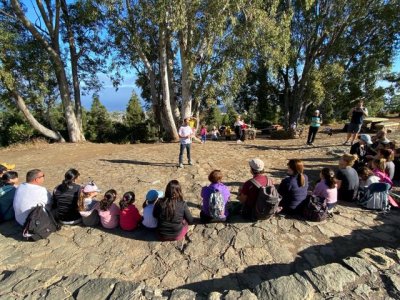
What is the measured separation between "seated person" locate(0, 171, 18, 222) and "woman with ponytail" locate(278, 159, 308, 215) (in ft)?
16.0

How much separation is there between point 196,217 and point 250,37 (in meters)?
10.4

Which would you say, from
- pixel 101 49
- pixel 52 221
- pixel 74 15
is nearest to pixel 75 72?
pixel 101 49

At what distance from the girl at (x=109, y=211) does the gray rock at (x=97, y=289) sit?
155 centimetres

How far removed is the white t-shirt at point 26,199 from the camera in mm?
4461

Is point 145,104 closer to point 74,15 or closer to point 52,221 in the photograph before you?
point 74,15

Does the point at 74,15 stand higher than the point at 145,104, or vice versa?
the point at 74,15

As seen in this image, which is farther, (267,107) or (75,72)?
(267,107)

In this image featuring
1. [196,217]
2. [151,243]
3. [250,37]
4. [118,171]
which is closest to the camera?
[151,243]

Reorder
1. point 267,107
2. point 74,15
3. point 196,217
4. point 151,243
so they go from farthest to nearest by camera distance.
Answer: point 267,107 < point 74,15 < point 196,217 < point 151,243

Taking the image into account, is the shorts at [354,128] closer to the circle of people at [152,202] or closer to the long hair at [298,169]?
the circle of people at [152,202]

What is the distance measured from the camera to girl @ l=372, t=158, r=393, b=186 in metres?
5.61

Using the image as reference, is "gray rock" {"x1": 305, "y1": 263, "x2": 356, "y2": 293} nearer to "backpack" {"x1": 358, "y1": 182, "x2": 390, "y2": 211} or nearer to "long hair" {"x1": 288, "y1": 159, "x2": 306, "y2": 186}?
"long hair" {"x1": 288, "y1": 159, "x2": 306, "y2": 186}

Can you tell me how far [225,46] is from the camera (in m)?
13.5

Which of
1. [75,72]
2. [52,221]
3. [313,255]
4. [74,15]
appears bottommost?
[313,255]
